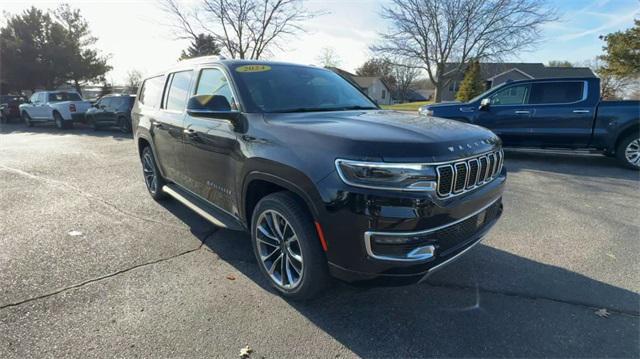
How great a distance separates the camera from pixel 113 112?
547 inches

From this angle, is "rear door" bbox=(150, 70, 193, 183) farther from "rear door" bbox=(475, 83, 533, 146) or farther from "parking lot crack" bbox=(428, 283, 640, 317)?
"rear door" bbox=(475, 83, 533, 146)

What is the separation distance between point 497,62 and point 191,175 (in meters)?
29.1

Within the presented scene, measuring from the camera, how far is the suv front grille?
2.11 m

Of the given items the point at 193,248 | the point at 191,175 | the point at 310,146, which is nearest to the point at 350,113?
the point at 310,146

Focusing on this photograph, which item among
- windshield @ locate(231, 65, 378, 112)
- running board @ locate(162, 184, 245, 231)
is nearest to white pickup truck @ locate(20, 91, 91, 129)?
running board @ locate(162, 184, 245, 231)

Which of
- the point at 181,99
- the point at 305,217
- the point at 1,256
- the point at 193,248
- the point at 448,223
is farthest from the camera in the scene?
the point at 181,99

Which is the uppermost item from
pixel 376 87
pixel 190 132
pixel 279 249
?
pixel 376 87

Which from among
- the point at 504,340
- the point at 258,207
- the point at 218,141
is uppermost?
the point at 218,141

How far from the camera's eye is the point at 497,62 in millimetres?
26703

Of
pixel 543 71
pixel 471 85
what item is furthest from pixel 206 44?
pixel 543 71

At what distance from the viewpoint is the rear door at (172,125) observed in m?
3.85

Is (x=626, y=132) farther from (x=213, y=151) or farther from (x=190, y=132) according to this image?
(x=190, y=132)

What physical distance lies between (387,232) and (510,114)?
730 centimetres

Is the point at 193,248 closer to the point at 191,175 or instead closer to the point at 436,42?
the point at 191,175
